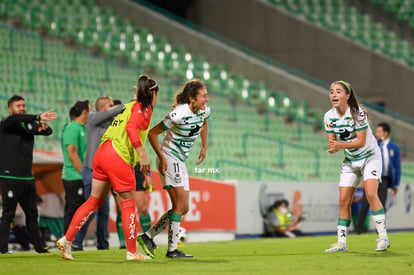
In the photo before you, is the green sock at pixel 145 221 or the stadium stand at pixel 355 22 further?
the stadium stand at pixel 355 22

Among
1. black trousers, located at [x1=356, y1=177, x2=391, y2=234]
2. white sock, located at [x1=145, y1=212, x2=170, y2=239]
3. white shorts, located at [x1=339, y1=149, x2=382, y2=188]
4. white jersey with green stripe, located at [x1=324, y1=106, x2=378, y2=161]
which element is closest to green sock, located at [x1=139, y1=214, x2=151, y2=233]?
white sock, located at [x1=145, y1=212, x2=170, y2=239]

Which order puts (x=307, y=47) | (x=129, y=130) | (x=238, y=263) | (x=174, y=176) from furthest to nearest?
1. (x=307, y=47)
2. (x=174, y=176)
3. (x=238, y=263)
4. (x=129, y=130)

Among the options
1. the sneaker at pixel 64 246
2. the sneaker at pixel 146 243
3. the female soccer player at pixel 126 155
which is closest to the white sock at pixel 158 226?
the sneaker at pixel 146 243

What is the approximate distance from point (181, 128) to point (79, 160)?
3.17 metres

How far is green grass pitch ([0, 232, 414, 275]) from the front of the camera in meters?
8.10

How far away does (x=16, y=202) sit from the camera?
37.4ft

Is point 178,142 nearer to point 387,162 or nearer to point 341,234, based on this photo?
point 341,234

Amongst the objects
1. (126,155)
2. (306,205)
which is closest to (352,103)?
(126,155)

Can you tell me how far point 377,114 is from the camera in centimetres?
2616

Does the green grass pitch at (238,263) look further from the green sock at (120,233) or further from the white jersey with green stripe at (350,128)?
the green sock at (120,233)

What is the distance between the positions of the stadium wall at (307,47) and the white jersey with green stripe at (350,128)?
1792 centimetres

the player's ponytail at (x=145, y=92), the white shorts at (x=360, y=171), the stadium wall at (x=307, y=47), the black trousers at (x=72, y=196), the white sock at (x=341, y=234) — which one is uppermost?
the stadium wall at (x=307, y=47)

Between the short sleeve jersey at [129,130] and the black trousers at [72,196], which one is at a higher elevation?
the short sleeve jersey at [129,130]

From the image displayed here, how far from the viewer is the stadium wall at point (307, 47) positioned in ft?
91.5
